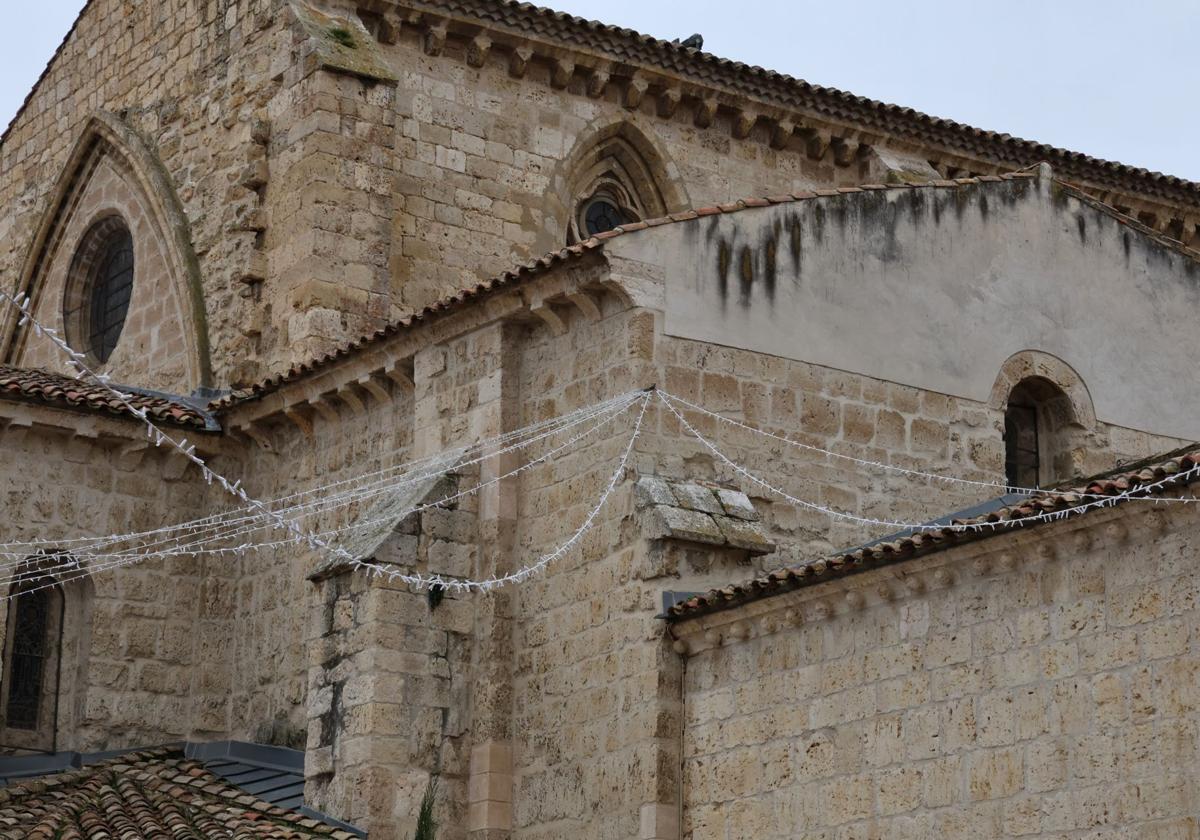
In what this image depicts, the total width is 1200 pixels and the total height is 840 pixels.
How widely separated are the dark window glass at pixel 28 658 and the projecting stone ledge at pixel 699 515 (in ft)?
19.3

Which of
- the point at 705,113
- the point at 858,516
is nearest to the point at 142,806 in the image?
the point at 858,516

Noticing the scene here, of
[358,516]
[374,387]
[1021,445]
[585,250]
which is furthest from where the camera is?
[374,387]

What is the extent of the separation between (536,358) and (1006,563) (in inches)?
185

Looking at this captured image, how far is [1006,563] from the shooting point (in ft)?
39.3

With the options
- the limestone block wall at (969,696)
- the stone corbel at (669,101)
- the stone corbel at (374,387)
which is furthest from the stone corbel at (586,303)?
the stone corbel at (669,101)

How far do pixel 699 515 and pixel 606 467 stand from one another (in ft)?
2.69

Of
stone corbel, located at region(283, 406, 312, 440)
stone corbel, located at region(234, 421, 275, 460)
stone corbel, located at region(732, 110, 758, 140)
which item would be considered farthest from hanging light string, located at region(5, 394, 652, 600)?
stone corbel, located at region(732, 110, 758, 140)

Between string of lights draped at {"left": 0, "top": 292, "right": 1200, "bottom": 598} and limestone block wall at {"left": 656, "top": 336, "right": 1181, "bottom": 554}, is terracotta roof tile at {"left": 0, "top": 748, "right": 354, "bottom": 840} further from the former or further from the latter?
limestone block wall at {"left": 656, "top": 336, "right": 1181, "bottom": 554}

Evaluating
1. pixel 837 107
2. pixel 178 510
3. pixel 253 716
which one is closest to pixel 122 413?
pixel 178 510

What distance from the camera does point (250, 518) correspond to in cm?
1839

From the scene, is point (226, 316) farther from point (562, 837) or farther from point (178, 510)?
point (562, 837)

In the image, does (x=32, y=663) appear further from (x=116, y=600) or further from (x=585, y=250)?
(x=585, y=250)

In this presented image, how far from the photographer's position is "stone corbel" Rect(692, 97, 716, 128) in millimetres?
21594

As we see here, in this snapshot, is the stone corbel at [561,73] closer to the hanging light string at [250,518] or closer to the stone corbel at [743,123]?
the stone corbel at [743,123]
